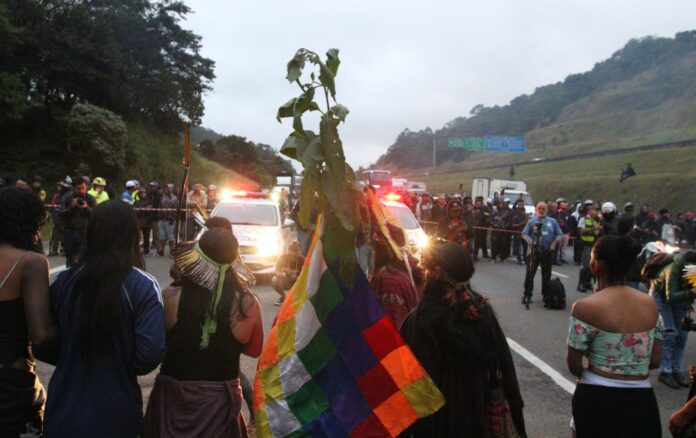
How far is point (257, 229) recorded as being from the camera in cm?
1343

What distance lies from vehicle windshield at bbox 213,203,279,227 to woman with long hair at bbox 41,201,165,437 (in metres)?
11.0

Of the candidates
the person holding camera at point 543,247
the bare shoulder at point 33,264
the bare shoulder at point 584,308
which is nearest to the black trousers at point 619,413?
the bare shoulder at point 584,308

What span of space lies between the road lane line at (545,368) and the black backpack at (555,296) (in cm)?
274

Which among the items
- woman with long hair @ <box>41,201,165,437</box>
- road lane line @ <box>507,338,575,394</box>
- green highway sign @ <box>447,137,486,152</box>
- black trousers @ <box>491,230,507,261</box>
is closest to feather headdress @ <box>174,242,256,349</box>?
woman with long hair @ <box>41,201,165,437</box>

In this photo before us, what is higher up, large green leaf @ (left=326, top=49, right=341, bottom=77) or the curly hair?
large green leaf @ (left=326, top=49, right=341, bottom=77)

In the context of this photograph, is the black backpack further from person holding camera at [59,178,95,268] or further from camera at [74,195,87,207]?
camera at [74,195,87,207]

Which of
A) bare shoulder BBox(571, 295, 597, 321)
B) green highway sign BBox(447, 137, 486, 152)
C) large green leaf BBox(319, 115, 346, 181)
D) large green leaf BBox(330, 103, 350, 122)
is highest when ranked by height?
green highway sign BBox(447, 137, 486, 152)

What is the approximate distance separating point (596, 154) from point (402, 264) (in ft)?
179

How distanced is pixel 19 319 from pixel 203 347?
0.81 m

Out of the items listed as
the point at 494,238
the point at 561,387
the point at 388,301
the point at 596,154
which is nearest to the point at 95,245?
the point at 388,301

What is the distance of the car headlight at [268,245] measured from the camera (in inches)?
512

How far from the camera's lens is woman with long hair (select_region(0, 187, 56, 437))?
2.70m

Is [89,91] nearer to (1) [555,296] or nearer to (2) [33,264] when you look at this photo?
(1) [555,296]

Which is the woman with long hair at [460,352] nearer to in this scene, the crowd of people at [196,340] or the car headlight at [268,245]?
the crowd of people at [196,340]
